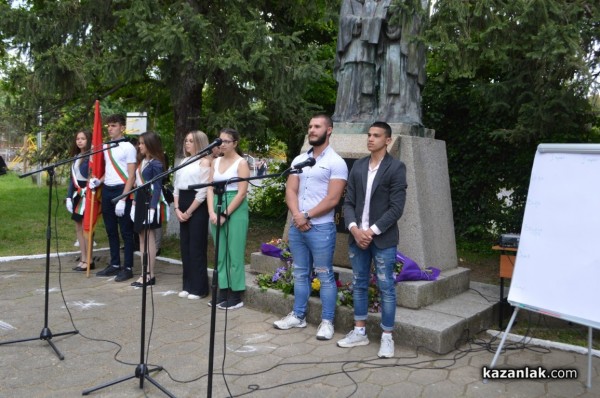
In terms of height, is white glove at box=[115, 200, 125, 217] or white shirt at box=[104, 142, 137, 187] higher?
white shirt at box=[104, 142, 137, 187]

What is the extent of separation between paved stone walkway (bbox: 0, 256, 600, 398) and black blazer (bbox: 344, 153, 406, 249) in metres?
0.97

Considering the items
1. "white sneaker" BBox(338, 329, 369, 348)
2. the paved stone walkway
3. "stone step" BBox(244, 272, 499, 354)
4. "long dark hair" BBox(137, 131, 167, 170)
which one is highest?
"long dark hair" BBox(137, 131, 167, 170)

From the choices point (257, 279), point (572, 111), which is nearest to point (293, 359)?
point (257, 279)

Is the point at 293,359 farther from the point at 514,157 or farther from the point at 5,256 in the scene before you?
the point at 514,157

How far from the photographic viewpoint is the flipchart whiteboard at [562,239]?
366 cm

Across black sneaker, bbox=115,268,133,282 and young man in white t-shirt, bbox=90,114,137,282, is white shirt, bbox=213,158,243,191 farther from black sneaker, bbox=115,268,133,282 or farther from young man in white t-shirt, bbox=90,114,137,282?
black sneaker, bbox=115,268,133,282

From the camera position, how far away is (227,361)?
424cm

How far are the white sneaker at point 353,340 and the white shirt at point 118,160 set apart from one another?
143 inches

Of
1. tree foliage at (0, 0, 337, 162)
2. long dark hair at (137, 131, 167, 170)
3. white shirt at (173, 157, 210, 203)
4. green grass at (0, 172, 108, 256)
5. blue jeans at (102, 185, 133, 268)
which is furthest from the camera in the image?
green grass at (0, 172, 108, 256)

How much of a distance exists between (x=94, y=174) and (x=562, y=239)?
17.8 ft

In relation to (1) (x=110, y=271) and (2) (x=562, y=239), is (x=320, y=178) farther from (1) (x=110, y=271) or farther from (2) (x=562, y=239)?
(1) (x=110, y=271)

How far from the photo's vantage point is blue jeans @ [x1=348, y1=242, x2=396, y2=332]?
14.1 feet

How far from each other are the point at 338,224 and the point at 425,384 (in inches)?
86.3

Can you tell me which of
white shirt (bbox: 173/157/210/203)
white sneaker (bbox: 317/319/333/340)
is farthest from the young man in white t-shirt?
white sneaker (bbox: 317/319/333/340)
